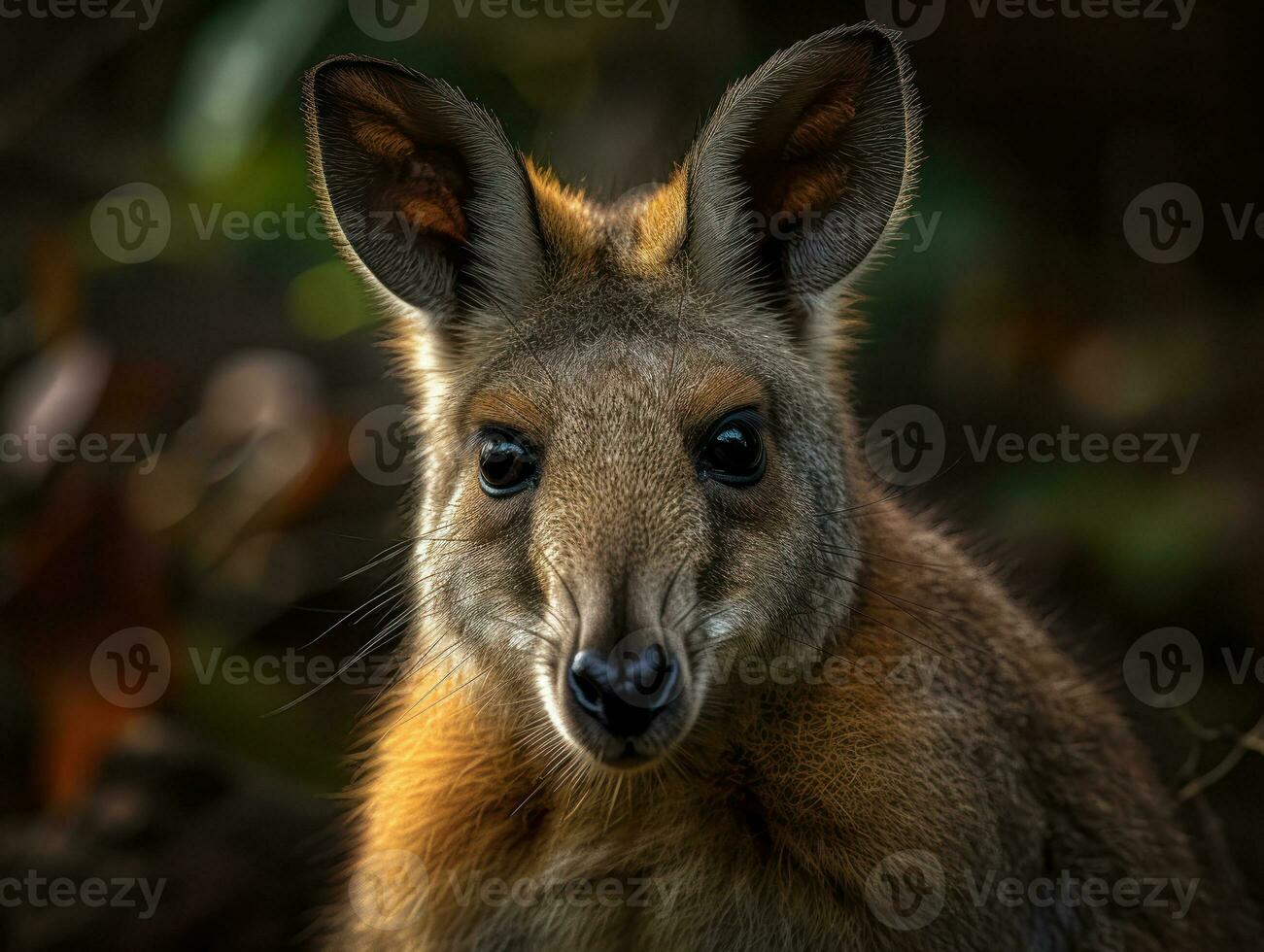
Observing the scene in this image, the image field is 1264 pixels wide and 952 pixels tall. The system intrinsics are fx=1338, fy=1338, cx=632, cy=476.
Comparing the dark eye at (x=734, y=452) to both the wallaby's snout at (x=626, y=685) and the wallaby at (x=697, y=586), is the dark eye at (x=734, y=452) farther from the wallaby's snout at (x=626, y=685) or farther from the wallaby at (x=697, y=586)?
the wallaby's snout at (x=626, y=685)

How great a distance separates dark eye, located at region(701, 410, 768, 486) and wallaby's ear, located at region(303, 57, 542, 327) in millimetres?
847

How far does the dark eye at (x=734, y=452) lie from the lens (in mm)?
3854

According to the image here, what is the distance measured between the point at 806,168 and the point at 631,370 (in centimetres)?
105

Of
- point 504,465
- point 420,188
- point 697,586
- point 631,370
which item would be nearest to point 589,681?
point 697,586

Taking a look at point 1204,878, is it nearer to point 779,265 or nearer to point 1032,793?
point 1032,793

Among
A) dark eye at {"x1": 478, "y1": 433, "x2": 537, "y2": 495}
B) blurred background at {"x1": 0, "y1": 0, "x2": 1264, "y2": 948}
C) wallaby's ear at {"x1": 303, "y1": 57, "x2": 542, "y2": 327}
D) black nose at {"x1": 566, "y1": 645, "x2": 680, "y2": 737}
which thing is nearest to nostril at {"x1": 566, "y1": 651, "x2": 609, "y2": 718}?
black nose at {"x1": 566, "y1": 645, "x2": 680, "y2": 737}

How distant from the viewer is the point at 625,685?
10.8 ft

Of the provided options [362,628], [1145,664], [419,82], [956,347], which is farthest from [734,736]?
[956,347]

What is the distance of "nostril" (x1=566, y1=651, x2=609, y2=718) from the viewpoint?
130 inches

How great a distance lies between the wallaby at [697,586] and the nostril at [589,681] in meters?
0.06

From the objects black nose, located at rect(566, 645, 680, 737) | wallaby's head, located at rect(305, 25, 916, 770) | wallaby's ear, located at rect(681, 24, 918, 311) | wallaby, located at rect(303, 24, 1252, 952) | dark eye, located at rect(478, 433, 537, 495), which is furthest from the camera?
wallaby's ear, located at rect(681, 24, 918, 311)

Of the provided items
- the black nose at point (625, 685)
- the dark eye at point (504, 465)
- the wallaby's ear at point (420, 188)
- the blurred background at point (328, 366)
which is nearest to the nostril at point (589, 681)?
the black nose at point (625, 685)

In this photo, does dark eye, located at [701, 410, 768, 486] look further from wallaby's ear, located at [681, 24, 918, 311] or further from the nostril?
the nostril

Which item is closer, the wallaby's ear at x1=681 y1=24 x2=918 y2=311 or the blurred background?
the wallaby's ear at x1=681 y1=24 x2=918 y2=311
